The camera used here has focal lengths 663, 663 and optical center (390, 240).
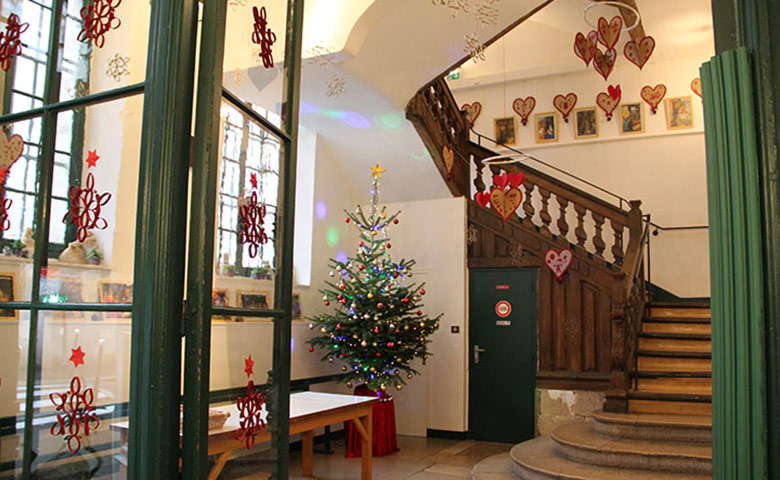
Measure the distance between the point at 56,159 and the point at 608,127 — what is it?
994cm

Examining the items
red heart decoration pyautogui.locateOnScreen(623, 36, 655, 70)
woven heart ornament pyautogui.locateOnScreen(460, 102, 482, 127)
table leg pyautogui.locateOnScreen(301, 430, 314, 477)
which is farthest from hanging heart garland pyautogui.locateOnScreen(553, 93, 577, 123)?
table leg pyautogui.locateOnScreen(301, 430, 314, 477)

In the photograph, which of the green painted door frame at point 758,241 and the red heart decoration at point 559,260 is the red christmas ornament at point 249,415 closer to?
the green painted door frame at point 758,241

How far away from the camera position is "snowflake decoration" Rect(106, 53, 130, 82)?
205 cm

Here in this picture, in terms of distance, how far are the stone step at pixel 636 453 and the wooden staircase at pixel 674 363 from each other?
669 mm

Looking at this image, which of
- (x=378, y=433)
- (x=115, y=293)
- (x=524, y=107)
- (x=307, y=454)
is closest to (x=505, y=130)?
(x=524, y=107)

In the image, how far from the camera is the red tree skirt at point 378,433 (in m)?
7.87

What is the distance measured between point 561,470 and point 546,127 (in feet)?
21.8

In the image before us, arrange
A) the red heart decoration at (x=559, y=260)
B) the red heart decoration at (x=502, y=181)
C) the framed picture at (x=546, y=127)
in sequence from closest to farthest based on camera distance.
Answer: the red heart decoration at (x=502, y=181) → the red heart decoration at (x=559, y=260) → the framed picture at (x=546, y=127)

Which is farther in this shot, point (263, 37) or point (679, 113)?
point (679, 113)

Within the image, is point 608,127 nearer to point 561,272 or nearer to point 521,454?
point 561,272

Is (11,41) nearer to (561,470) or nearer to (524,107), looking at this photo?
(561,470)

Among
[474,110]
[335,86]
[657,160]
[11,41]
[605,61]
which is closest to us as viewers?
[11,41]

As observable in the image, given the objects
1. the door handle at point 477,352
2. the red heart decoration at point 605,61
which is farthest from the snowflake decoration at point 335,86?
the door handle at point 477,352

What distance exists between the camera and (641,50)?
868cm
